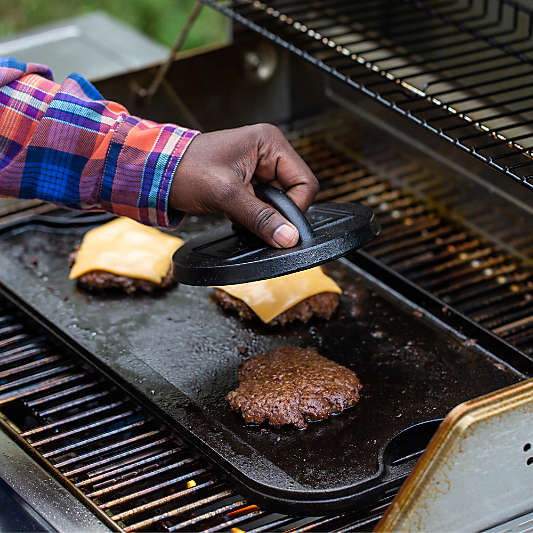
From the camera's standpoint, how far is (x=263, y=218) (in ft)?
6.83

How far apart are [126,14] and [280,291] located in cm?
530

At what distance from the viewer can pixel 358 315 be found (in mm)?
2525

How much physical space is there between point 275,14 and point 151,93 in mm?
652

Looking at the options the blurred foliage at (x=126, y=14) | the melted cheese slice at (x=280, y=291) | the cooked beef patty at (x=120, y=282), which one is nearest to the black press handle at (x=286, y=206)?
the melted cheese slice at (x=280, y=291)

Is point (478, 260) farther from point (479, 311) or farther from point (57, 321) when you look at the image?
point (57, 321)

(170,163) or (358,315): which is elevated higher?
(170,163)

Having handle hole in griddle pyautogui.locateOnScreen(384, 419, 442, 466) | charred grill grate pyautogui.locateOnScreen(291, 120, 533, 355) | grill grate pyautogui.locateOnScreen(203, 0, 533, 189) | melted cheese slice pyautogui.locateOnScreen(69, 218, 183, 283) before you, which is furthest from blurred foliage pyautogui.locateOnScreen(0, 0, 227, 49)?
handle hole in griddle pyautogui.locateOnScreen(384, 419, 442, 466)

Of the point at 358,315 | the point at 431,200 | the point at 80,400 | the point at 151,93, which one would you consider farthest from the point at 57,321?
the point at 431,200

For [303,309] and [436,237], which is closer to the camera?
[303,309]

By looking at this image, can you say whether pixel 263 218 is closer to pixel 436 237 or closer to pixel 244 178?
pixel 244 178

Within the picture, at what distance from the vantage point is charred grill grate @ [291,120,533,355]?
2.64 m

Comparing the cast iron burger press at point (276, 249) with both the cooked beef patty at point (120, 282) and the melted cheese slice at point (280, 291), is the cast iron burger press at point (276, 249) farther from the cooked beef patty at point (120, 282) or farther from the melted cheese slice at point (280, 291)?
the cooked beef patty at point (120, 282)

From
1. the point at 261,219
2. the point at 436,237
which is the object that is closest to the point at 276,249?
the point at 261,219

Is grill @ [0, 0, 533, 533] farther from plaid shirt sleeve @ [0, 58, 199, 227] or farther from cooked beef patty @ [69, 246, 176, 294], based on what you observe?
plaid shirt sleeve @ [0, 58, 199, 227]
